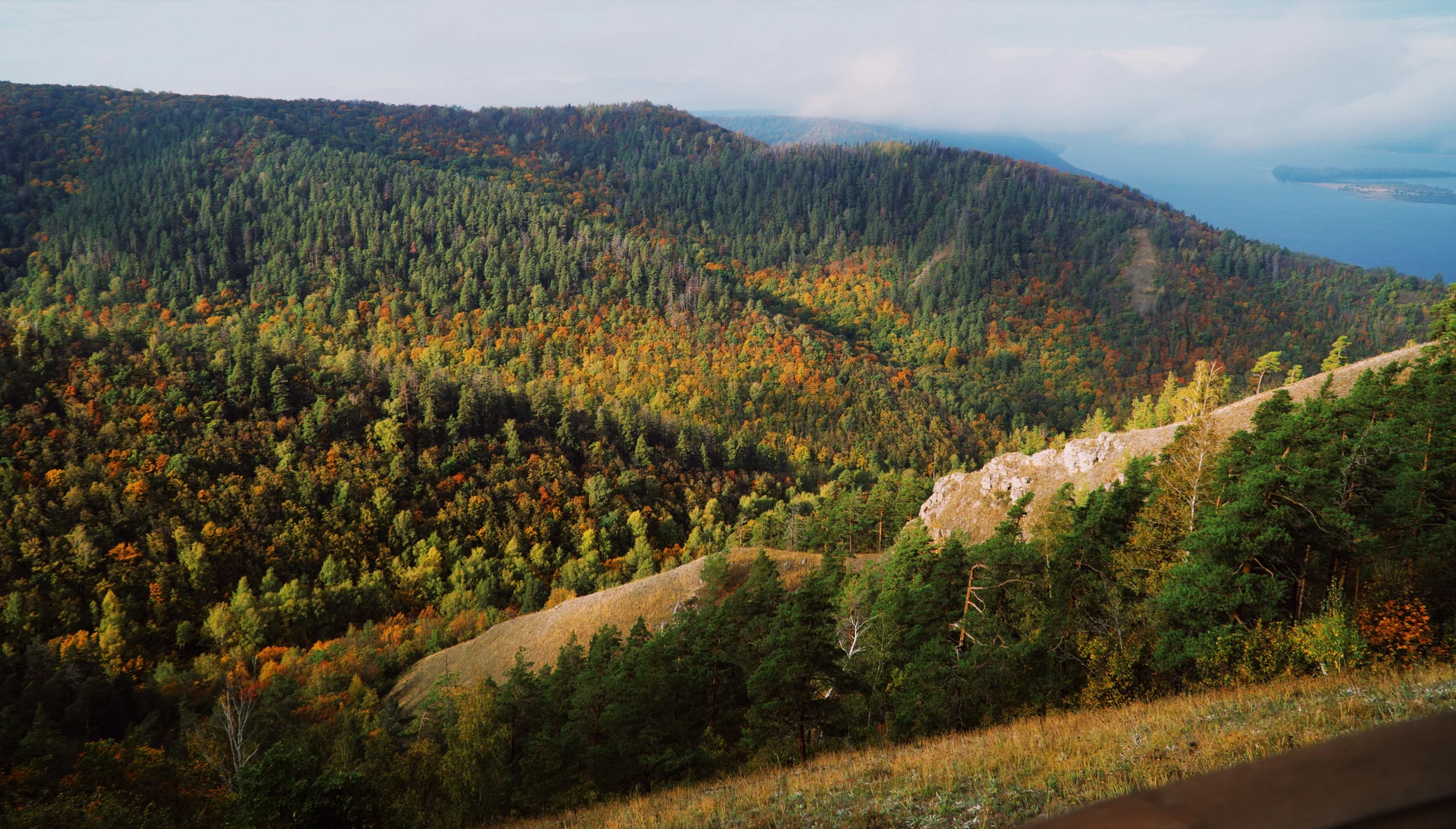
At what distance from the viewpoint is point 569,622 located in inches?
2785

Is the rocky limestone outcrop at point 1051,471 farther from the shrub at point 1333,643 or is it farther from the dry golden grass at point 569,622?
the shrub at point 1333,643

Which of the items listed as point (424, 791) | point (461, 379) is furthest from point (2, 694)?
point (461, 379)

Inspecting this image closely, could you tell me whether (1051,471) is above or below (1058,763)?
below

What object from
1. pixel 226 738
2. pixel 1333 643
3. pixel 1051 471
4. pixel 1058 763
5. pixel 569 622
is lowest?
pixel 226 738

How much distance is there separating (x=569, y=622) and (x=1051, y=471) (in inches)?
1921

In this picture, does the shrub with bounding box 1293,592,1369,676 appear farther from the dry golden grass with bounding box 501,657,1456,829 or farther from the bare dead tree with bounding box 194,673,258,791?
the bare dead tree with bounding box 194,673,258,791

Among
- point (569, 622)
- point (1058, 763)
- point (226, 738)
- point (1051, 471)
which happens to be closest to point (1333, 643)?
point (1058, 763)

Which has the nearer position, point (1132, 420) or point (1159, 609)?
point (1159, 609)

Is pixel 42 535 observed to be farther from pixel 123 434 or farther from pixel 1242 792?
pixel 1242 792

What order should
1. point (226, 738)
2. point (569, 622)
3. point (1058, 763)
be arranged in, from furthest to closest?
point (569, 622)
point (226, 738)
point (1058, 763)

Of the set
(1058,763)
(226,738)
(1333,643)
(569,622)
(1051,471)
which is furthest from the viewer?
(569,622)

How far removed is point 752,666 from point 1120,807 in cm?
3851

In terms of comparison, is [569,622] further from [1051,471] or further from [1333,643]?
[1333,643]

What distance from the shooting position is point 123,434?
104m
